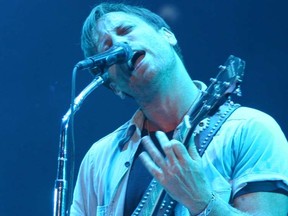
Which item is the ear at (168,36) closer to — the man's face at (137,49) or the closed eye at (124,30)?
the man's face at (137,49)

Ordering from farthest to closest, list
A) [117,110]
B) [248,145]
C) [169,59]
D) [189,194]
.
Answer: [117,110] < [169,59] < [248,145] < [189,194]

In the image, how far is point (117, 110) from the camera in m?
A: 2.40

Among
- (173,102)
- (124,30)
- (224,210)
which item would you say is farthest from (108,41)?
(224,210)

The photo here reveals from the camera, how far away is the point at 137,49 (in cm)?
182

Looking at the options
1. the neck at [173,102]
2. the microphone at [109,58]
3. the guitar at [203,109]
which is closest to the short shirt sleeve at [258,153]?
the guitar at [203,109]

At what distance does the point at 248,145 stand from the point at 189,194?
271 mm

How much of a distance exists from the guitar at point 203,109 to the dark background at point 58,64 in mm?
630

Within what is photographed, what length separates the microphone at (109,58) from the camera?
1.52 metres

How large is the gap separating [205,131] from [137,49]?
1.15ft

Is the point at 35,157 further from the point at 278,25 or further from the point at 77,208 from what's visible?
the point at 278,25

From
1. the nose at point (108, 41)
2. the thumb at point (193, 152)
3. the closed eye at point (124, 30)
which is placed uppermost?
the closed eye at point (124, 30)

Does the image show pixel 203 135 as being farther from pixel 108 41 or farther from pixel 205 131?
pixel 108 41

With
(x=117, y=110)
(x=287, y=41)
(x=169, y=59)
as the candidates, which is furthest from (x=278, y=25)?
(x=117, y=110)

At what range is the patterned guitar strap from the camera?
5.24ft
